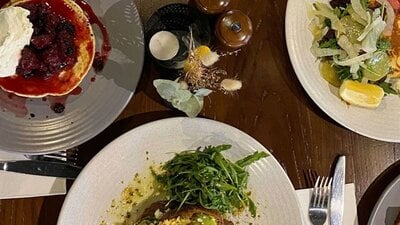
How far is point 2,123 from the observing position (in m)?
2.08

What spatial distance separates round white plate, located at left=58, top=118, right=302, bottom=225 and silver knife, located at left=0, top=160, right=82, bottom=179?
0.26 ft

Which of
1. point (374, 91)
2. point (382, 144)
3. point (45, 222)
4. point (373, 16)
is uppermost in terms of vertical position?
point (373, 16)

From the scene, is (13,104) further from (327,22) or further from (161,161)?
(327,22)

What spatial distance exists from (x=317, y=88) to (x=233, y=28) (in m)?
0.32

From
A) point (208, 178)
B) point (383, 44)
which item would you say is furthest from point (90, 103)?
point (383, 44)

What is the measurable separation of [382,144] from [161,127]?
0.73m

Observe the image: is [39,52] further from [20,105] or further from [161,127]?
[161,127]

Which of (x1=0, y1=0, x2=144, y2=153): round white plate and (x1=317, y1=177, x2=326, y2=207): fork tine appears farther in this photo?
(x1=317, y1=177, x2=326, y2=207): fork tine

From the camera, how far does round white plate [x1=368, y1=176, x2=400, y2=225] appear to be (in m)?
2.17

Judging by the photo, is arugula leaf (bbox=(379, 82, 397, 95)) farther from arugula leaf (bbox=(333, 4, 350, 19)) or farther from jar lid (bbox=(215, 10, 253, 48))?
jar lid (bbox=(215, 10, 253, 48))

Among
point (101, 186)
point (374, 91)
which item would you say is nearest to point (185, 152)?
point (101, 186)

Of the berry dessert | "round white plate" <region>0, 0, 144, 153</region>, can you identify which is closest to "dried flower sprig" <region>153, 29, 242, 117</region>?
"round white plate" <region>0, 0, 144, 153</region>

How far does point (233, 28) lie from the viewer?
2113 millimetres

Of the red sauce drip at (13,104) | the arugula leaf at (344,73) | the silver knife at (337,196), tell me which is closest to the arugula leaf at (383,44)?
the arugula leaf at (344,73)
